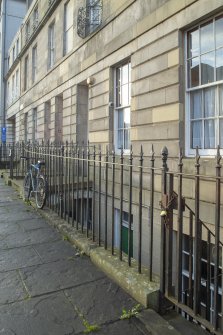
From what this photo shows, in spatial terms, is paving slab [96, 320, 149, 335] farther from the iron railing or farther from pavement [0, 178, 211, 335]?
the iron railing

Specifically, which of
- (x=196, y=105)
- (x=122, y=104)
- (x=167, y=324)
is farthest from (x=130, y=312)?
(x=122, y=104)

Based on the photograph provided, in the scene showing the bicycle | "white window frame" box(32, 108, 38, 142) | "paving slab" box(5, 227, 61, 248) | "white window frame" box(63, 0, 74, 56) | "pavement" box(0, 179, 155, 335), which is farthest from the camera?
"white window frame" box(32, 108, 38, 142)

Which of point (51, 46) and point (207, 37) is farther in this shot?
point (51, 46)

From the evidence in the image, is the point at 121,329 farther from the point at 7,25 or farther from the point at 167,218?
the point at 7,25

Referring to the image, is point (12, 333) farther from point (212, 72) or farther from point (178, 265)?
point (212, 72)

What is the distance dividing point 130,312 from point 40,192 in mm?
4613

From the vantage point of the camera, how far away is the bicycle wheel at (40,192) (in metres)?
6.95

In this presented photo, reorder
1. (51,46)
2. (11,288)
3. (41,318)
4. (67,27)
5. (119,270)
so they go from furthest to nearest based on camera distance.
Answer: (51,46), (67,27), (119,270), (11,288), (41,318)

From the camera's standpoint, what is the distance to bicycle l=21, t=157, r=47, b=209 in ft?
23.2

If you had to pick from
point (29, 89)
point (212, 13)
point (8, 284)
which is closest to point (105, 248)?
point (8, 284)

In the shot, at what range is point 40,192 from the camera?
7.16m

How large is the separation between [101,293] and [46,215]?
3281 mm

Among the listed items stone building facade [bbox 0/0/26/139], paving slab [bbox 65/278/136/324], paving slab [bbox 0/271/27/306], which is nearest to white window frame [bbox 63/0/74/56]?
paving slab [bbox 0/271/27/306]

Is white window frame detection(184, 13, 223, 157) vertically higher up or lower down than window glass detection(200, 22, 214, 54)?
lower down
